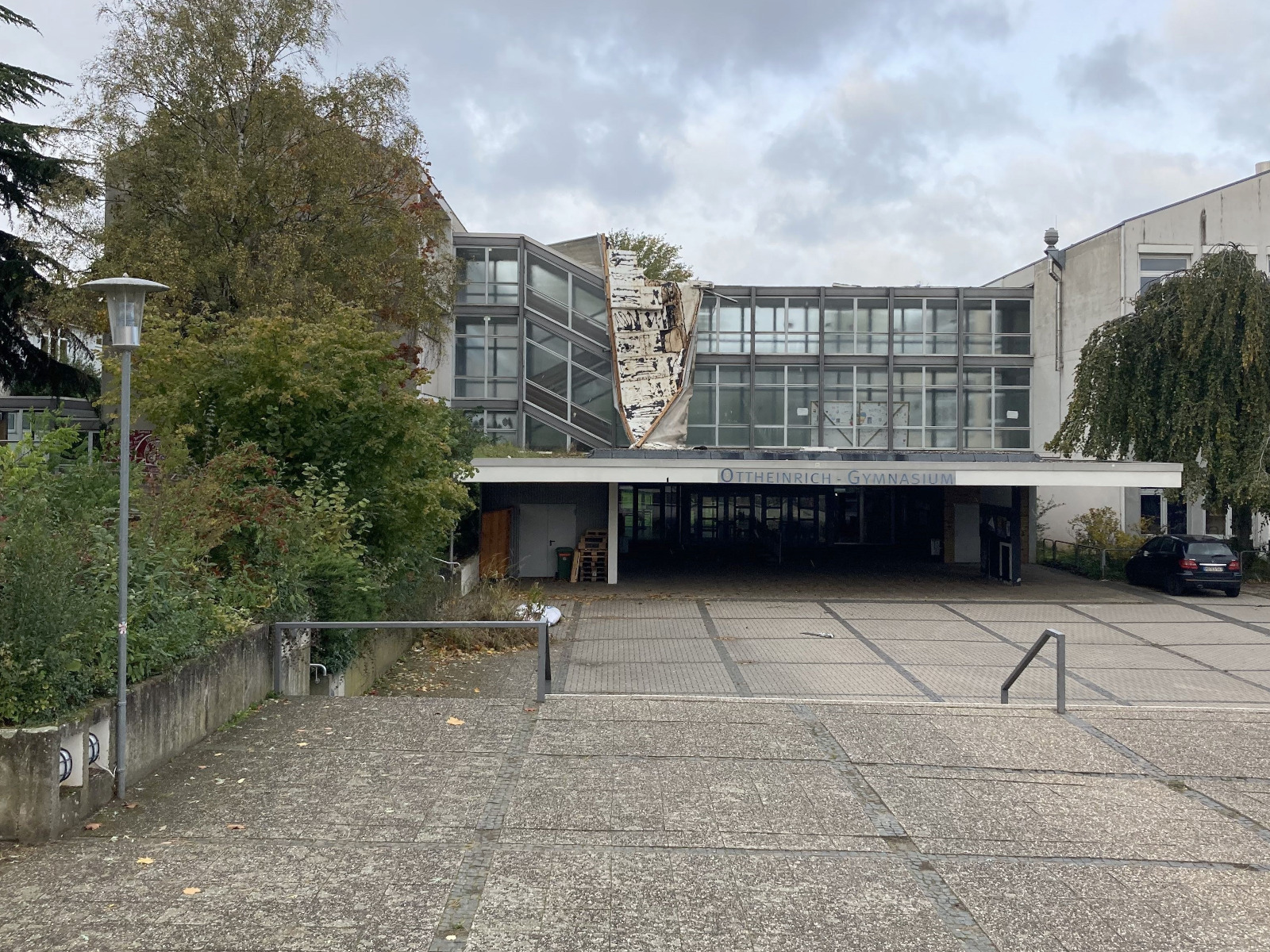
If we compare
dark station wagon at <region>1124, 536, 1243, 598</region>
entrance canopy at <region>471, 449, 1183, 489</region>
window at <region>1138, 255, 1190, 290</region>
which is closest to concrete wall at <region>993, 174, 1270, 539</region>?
window at <region>1138, 255, 1190, 290</region>

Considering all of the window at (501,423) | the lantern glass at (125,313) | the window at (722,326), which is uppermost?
the window at (722,326)

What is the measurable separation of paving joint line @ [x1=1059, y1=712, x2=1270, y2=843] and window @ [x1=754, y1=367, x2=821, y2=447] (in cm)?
2593

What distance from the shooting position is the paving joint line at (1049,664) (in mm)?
12203

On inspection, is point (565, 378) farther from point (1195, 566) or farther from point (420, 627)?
point (420, 627)

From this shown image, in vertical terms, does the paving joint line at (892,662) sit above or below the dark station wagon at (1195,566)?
below

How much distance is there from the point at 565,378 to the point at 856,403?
985 centimetres

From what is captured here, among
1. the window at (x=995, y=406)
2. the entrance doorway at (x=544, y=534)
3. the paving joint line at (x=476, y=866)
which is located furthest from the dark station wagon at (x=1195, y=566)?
the paving joint line at (x=476, y=866)

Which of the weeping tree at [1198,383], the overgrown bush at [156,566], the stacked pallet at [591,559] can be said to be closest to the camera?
the overgrown bush at [156,566]

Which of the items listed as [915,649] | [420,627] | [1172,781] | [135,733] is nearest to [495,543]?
[915,649]

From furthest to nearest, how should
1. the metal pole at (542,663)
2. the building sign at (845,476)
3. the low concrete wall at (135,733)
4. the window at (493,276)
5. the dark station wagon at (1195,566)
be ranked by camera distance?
the window at (493,276), the dark station wagon at (1195,566), the building sign at (845,476), the metal pole at (542,663), the low concrete wall at (135,733)

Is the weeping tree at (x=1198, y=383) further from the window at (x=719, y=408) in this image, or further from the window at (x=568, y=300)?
the window at (x=568, y=300)

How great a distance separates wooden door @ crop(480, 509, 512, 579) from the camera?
894 inches

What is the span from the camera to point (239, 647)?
8406 millimetres

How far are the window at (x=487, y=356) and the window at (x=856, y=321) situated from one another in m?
10.6
